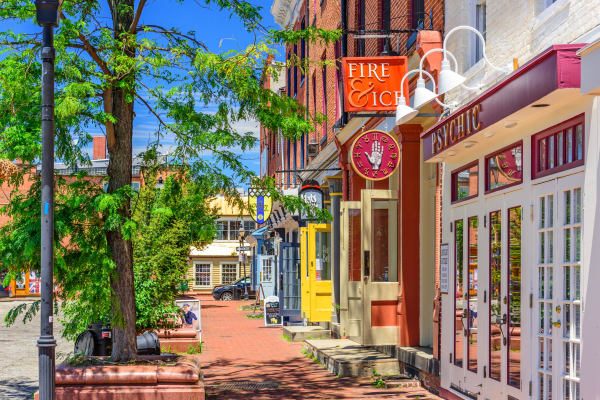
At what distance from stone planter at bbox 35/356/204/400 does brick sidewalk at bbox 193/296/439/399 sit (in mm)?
1461

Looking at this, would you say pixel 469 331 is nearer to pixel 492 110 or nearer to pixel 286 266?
pixel 492 110

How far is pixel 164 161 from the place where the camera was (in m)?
13.0

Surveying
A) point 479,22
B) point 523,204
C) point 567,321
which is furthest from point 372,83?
point 567,321

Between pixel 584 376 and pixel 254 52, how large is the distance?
6.62 meters

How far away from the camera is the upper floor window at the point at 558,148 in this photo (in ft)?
23.8

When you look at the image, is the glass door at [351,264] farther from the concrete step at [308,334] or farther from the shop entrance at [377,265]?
the concrete step at [308,334]

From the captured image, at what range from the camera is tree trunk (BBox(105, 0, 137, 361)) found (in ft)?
37.7

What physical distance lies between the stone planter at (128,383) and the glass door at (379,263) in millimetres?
3985

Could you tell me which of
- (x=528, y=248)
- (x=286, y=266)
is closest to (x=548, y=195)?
(x=528, y=248)

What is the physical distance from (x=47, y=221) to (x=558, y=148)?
16.0 feet

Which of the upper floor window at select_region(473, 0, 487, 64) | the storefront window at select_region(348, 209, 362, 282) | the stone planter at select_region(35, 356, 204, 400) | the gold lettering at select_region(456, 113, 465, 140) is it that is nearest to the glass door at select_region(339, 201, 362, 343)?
the storefront window at select_region(348, 209, 362, 282)

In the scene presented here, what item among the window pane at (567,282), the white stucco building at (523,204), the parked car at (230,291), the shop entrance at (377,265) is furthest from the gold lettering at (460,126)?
the parked car at (230,291)

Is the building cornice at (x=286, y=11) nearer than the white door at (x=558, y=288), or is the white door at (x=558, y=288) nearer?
the white door at (x=558, y=288)

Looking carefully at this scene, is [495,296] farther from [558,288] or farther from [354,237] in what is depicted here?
[354,237]
